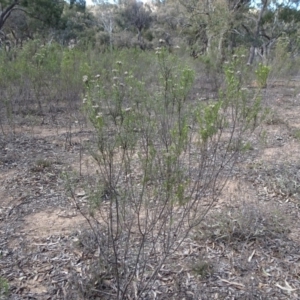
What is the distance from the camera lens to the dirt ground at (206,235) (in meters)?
2.53

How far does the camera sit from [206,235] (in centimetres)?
302

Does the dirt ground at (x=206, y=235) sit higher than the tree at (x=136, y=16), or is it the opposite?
the tree at (x=136, y=16)

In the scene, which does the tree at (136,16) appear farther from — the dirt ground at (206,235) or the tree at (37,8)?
the dirt ground at (206,235)

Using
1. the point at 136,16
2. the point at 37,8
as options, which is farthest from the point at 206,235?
the point at 136,16

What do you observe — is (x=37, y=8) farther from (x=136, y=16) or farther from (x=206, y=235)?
(x=136, y=16)

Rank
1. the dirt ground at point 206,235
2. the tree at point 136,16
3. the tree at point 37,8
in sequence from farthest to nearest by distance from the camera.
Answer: the tree at point 136,16, the tree at point 37,8, the dirt ground at point 206,235

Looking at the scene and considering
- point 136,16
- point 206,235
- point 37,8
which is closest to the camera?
point 206,235

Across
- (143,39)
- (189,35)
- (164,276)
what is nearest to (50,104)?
(164,276)

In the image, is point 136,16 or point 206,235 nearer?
point 206,235

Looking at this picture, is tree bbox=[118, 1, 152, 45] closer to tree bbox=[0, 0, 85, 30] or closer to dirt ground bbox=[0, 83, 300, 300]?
tree bbox=[0, 0, 85, 30]

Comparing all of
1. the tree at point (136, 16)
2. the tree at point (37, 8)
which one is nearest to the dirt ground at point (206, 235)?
the tree at point (37, 8)

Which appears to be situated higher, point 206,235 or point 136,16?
point 136,16

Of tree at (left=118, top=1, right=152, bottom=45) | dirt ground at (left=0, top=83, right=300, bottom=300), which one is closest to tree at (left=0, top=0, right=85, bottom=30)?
dirt ground at (left=0, top=83, right=300, bottom=300)

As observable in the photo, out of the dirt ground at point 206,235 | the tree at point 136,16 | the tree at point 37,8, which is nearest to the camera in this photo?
the dirt ground at point 206,235
